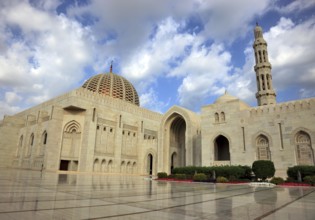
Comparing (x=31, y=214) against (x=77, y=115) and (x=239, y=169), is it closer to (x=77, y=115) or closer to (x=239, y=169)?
(x=239, y=169)

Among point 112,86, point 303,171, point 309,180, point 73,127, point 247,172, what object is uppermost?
point 112,86

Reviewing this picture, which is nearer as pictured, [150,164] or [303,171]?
[303,171]

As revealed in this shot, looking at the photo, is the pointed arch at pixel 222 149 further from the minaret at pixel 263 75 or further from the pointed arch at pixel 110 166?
the pointed arch at pixel 110 166

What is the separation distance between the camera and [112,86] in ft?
139

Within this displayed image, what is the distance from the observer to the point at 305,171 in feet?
52.9

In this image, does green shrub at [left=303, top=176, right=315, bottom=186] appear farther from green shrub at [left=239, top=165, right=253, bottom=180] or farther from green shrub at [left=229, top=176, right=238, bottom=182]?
green shrub at [left=229, top=176, right=238, bottom=182]

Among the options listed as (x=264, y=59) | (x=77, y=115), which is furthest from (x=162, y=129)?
(x=264, y=59)

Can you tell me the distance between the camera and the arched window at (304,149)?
18.9m

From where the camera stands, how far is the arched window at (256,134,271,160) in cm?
2112

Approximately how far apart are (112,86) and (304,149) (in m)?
31.7

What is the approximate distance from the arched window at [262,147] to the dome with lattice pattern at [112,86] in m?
26.1

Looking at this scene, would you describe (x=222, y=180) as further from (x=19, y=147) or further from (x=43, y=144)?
(x=19, y=147)

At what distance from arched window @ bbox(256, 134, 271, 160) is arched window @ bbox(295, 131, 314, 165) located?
239 centimetres

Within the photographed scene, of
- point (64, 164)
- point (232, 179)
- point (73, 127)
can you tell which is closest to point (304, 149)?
point (232, 179)
